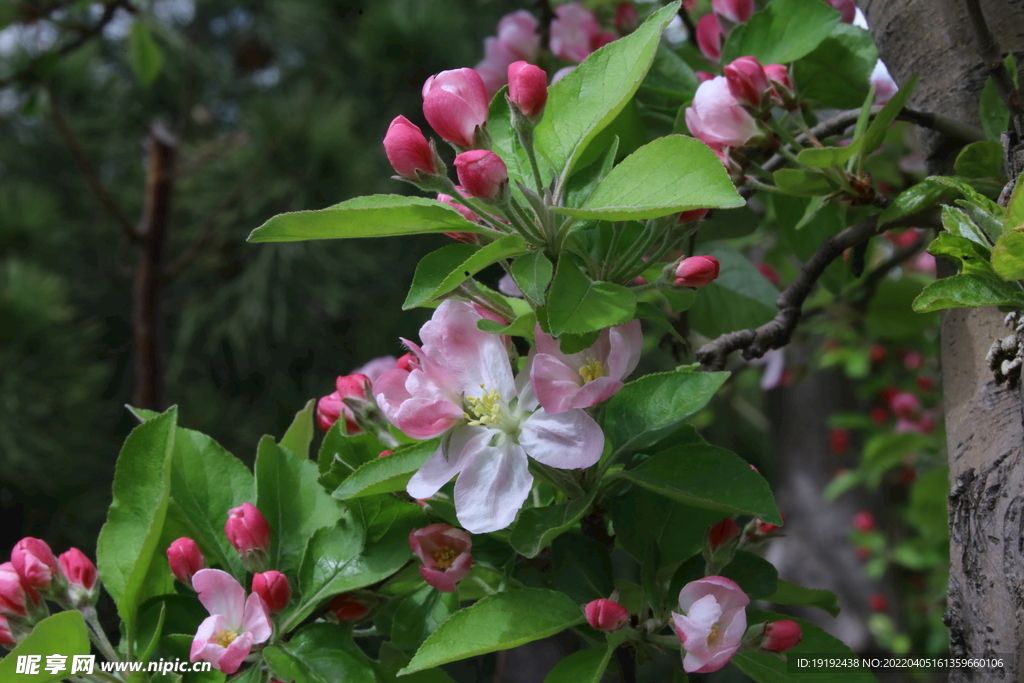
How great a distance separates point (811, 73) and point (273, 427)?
Answer: 2379 millimetres

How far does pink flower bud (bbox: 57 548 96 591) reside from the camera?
0.63 m

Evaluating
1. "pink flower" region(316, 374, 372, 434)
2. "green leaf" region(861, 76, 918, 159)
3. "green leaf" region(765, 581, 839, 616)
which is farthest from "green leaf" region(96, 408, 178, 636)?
"green leaf" region(861, 76, 918, 159)

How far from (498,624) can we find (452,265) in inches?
8.7

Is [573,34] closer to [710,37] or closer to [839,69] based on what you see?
[710,37]

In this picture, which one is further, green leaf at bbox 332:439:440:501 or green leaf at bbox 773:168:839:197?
green leaf at bbox 773:168:839:197

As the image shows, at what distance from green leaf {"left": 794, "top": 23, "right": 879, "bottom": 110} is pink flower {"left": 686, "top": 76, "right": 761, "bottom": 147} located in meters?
0.15

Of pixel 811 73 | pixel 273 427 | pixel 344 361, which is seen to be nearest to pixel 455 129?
pixel 811 73

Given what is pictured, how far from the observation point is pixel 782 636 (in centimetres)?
53

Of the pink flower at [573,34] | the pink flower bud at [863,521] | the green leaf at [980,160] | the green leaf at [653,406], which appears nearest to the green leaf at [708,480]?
the green leaf at [653,406]

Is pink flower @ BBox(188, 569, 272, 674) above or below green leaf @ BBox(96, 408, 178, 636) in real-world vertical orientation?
below

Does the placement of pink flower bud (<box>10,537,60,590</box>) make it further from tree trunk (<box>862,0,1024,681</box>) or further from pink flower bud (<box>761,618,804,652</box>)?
tree trunk (<box>862,0,1024,681</box>)

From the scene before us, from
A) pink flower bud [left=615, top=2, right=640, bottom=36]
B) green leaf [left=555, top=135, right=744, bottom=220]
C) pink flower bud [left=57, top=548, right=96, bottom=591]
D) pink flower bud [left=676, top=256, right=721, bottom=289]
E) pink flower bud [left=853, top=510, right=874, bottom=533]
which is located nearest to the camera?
green leaf [left=555, top=135, right=744, bottom=220]

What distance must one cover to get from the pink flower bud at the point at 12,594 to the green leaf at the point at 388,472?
0.27 m

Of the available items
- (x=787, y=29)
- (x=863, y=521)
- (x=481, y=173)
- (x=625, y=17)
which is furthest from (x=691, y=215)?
(x=863, y=521)
